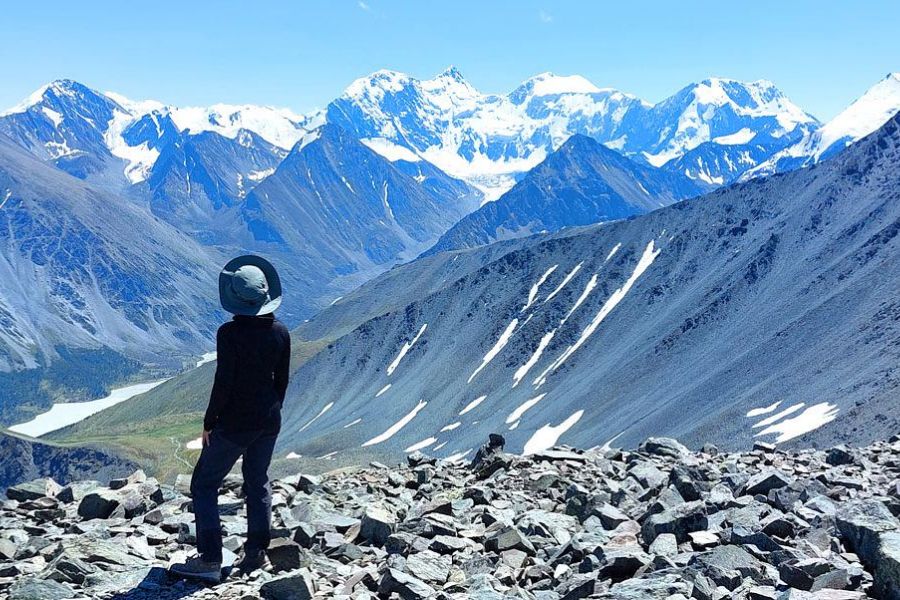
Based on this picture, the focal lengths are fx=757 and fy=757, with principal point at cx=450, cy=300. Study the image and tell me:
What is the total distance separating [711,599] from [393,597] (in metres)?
4.33

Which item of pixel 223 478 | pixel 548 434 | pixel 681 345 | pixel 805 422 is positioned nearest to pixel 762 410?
pixel 805 422

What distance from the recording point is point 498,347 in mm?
176125

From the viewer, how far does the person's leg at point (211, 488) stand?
1152 cm

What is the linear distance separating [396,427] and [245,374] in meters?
145

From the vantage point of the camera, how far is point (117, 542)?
12.8 meters

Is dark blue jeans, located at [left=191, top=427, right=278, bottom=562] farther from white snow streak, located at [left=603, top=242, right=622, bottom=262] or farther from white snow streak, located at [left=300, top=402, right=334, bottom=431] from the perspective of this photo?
white snow streak, located at [left=603, top=242, right=622, bottom=262]

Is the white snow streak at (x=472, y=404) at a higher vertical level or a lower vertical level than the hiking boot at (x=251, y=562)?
lower

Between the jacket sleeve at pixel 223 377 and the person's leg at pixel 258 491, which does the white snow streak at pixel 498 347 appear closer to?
the person's leg at pixel 258 491

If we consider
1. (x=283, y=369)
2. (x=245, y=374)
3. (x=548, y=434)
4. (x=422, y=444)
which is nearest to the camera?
(x=245, y=374)

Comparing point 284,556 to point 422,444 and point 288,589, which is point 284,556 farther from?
point 422,444

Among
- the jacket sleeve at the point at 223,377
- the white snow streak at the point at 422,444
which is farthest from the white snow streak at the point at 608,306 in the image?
the jacket sleeve at the point at 223,377

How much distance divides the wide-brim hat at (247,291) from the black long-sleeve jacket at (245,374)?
177 millimetres

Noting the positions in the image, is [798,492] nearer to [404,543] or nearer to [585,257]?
[404,543]

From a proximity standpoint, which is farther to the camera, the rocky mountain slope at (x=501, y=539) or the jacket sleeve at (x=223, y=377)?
the jacket sleeve at (x=223, y=377)
